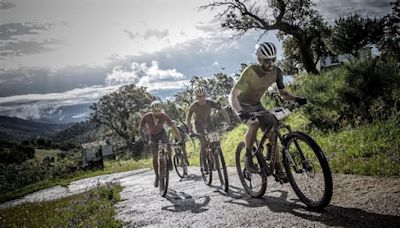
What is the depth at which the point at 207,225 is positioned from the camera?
540cm

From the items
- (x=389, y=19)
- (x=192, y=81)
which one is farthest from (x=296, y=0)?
(x=192, y=81)

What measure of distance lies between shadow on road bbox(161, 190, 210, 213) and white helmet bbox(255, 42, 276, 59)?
3.08 meters

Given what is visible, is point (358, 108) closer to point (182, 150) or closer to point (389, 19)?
point (182, 150)

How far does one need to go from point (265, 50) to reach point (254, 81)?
63cm

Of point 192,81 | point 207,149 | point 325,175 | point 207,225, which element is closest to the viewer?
point 325,175

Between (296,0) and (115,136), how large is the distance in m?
74.6

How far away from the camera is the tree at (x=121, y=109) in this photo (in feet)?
284

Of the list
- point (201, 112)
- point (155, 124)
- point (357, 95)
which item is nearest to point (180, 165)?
point (155, 124)

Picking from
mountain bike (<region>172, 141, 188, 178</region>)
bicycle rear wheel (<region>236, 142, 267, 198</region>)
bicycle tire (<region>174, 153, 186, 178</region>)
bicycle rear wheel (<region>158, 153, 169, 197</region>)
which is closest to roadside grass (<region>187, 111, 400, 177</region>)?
bicycle rear wheel (<region>236, 142, 267, 198</region>)

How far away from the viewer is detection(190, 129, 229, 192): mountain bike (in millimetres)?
8209

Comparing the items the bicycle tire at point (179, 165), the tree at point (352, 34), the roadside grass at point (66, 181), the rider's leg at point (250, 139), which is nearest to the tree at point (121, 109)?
the roadside grass at point (66, 181)

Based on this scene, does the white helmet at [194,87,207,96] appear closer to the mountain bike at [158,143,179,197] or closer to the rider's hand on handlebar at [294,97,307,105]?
the mountain bike at [158,143,179,197]

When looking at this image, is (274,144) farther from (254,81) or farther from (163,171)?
(163,171)

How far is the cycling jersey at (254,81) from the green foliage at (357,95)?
5.71 meters
